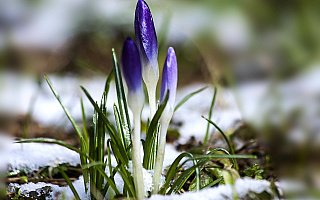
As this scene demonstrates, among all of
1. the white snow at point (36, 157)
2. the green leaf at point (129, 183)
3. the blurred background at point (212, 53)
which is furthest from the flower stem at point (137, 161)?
the blurred background at point (212, 53)

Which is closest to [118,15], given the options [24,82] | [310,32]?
[24,82]

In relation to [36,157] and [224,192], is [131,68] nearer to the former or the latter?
[224,192]

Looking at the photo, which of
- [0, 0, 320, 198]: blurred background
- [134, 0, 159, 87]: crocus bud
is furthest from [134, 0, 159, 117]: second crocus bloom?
[0, 0, 320, 198]: blurred background

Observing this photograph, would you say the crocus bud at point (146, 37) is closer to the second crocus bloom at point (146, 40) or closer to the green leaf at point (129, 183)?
the second crocus bloom at point (146, 40)

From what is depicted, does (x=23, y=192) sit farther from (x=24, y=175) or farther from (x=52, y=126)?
(x=52, y=126)

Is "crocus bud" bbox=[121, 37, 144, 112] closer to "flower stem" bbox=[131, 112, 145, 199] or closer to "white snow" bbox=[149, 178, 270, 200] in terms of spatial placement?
"flower stem" bbox=[131, 112, 145, 199]

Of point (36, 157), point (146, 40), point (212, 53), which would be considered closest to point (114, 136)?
point (146, 40)
